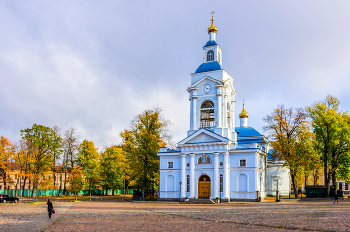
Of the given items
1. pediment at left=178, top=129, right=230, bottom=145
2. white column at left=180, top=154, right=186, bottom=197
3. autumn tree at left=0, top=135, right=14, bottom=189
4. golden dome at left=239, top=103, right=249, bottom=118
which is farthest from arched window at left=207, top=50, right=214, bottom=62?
autumn tree at left=0, top=135, right=14, bottom=189

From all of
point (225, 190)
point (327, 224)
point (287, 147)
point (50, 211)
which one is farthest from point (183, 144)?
point (327, 224)

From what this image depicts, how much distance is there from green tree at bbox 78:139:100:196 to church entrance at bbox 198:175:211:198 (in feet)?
83.1

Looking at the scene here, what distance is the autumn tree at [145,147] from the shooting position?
165ft

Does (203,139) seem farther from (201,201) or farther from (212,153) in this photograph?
(201,201)

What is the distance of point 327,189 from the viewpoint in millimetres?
45562

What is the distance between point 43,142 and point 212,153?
32581 mm

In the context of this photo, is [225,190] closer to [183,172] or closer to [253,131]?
[183,172]

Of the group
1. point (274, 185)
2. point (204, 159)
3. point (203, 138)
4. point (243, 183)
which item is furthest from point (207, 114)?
point (274, 185)

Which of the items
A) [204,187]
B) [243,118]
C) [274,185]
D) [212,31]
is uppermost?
[212,31]

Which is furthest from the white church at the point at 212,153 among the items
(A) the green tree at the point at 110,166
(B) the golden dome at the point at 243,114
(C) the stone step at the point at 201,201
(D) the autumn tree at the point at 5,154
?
(D) the autumn tree at the point at 5,154

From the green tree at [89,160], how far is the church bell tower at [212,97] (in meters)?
24.8

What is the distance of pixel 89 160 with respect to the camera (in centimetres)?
6575

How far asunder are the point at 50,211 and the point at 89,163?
43.0 metres

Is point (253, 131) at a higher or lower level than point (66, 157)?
higher
